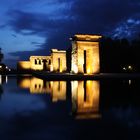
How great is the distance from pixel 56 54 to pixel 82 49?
16606 mm

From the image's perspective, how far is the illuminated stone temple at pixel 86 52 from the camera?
27.6m

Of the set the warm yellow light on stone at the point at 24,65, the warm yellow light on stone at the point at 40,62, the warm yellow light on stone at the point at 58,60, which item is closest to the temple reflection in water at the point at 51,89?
the warm yellow light on stone at the point at 58,60

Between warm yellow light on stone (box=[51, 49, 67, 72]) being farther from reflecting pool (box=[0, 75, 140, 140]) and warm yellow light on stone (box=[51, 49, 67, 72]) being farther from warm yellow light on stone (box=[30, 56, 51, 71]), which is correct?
reflecting pool (box=[0, 75, 140, 140])

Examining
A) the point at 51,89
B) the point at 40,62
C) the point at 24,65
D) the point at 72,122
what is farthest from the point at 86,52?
the point at 24,65

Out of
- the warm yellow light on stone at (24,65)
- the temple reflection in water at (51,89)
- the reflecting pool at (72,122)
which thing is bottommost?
the temple reflection in water at (51,89)

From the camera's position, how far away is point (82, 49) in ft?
91.1

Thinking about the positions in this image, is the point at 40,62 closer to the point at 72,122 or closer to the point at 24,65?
the point at 24,65

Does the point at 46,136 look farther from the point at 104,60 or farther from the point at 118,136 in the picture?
the point at 104,60

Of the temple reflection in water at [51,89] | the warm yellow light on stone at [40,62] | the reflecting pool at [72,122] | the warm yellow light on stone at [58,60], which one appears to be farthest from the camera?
the warm yellow light on stone at [40,62]

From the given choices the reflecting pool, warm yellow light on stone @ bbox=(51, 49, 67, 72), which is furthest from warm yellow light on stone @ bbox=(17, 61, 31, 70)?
the reflecting pool

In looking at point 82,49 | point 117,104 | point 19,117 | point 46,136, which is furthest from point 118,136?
point 82,49

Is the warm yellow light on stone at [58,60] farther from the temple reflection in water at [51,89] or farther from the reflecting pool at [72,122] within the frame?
the reflecting pool at [72,122]

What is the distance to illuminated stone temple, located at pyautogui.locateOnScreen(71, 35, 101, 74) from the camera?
27609 millimetres

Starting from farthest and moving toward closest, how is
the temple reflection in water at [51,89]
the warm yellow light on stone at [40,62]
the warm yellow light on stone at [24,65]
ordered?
the warm yellow light on stone at [24,65] → the warm yellow light on stone at [40,62] → the temple reflection in water at [51,89]
